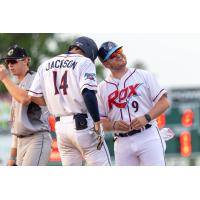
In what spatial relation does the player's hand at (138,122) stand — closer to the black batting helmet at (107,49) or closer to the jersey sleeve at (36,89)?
the black batting helmet at (107,49)

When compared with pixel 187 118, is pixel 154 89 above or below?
above

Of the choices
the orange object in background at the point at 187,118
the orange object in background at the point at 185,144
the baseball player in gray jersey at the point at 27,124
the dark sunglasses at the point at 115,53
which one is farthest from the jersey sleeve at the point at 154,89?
the orange object in background at the point at 185,144

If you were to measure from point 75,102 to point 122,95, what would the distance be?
793 millimetres

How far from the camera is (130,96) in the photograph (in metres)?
7.93

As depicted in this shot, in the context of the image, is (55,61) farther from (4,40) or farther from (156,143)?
(4,40)

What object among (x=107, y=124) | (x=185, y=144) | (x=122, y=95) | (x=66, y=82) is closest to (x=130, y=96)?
(x=122, y=95)

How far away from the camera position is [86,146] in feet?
24.0

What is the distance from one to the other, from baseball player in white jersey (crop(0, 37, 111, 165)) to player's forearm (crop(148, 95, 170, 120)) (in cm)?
72

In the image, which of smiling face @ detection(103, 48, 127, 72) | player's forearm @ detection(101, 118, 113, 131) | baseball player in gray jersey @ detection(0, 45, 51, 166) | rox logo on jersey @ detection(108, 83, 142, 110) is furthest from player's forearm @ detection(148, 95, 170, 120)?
baseball player in gray jersey @ detection(0, 45, 51, 166)

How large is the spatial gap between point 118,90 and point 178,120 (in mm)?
11973

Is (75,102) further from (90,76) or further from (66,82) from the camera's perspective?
(90,76)

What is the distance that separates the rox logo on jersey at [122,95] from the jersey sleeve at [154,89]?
0.13 m

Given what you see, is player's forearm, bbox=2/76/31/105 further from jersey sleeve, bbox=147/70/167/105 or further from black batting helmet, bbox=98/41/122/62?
jersey sleeve, bbox=147/70/167/105
